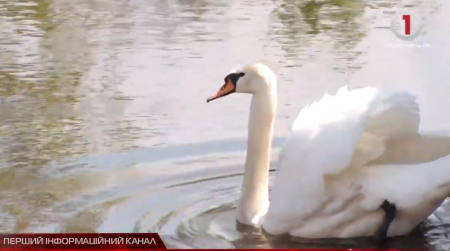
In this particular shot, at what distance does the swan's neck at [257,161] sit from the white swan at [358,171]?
19 centimetres

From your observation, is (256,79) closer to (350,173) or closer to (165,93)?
(350,173)

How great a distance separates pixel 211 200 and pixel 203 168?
35cm

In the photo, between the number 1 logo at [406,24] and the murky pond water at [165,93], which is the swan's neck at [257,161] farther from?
the number 1 logo at [406,24]

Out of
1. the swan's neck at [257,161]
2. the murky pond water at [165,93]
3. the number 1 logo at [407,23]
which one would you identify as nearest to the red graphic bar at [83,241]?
the murky pond water at [165,93]

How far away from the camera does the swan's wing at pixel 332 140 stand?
10.3 feet

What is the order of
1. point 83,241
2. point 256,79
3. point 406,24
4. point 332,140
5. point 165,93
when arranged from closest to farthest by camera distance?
point 332,140 < point 83,241 < point 256,79 < point 165,93 < point 406,24

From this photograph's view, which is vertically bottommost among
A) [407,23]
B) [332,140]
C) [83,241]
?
[407,23]

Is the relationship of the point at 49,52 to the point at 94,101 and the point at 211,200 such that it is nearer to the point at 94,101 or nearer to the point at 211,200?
the point at 94,101

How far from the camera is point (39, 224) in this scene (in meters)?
3.45

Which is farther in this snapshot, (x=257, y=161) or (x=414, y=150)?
(x=257, y=161)

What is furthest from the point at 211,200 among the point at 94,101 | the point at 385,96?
the point at 94,101

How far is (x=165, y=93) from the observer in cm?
506

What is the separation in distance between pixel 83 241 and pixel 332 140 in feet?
3.12

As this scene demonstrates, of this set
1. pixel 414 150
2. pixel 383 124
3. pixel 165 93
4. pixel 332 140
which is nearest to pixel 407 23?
pixel 165 93
